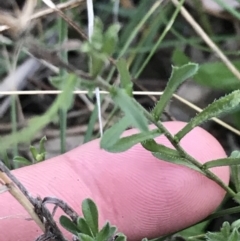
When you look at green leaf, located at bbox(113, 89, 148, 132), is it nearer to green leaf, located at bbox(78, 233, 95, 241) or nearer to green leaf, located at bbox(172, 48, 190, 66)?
green leaf, located at bbox(78, 233, 95, 241)

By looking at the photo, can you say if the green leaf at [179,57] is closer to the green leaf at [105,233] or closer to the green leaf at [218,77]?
the green leaf at [218,77]

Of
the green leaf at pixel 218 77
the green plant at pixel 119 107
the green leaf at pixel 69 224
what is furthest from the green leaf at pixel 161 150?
the green leaf at pixel 218 77

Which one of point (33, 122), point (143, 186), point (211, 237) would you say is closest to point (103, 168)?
point (143, 186)

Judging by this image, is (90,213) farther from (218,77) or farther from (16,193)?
(218,77)

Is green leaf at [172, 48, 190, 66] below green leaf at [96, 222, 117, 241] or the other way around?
the other way around

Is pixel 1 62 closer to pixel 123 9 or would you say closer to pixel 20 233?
pixel 123 9

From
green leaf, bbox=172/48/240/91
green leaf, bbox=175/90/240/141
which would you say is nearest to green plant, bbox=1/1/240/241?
green leaf, bbox=175/90/240/141
